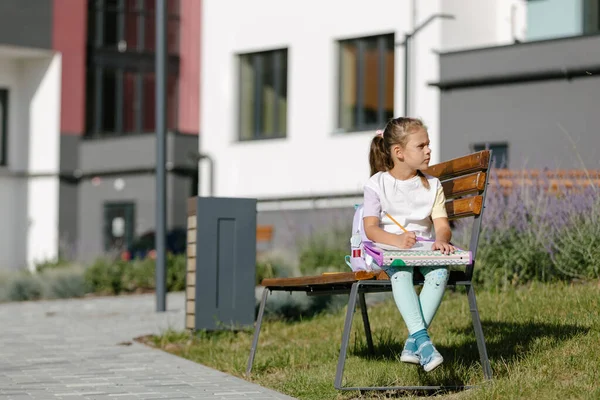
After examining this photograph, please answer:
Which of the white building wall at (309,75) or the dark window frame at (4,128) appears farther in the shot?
the dark window frame at (4,128)

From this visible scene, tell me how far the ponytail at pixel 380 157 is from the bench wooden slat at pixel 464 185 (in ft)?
1.48

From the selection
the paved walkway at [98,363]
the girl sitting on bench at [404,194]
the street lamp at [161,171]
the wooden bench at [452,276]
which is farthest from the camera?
the street lamp at [161,171]

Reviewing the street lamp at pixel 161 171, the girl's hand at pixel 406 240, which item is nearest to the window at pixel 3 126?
the street lamp at pixel 161 171

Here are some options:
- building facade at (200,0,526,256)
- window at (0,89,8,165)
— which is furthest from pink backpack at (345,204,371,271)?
window at (0,89,8,165)

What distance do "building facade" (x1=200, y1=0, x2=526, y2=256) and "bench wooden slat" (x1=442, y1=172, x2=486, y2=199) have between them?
18756mm

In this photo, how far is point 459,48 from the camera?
1057 inches

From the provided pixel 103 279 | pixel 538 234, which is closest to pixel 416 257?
pixel 538 234

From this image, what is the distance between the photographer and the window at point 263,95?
98.8 ft

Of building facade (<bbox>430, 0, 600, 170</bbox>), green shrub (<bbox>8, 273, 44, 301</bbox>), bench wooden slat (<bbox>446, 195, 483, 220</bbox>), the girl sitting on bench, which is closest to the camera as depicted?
the girl sitting on bench

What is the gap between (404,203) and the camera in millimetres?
6766

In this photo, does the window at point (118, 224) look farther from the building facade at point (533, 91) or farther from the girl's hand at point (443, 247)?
the girl's hand at point (443, 247)

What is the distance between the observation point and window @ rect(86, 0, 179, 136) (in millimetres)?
37031

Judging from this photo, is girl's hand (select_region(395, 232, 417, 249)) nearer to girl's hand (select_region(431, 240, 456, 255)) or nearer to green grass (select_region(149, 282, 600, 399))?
girl's hand (select_region(431, 240, 456, 255))

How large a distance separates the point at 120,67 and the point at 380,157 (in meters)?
30.9
